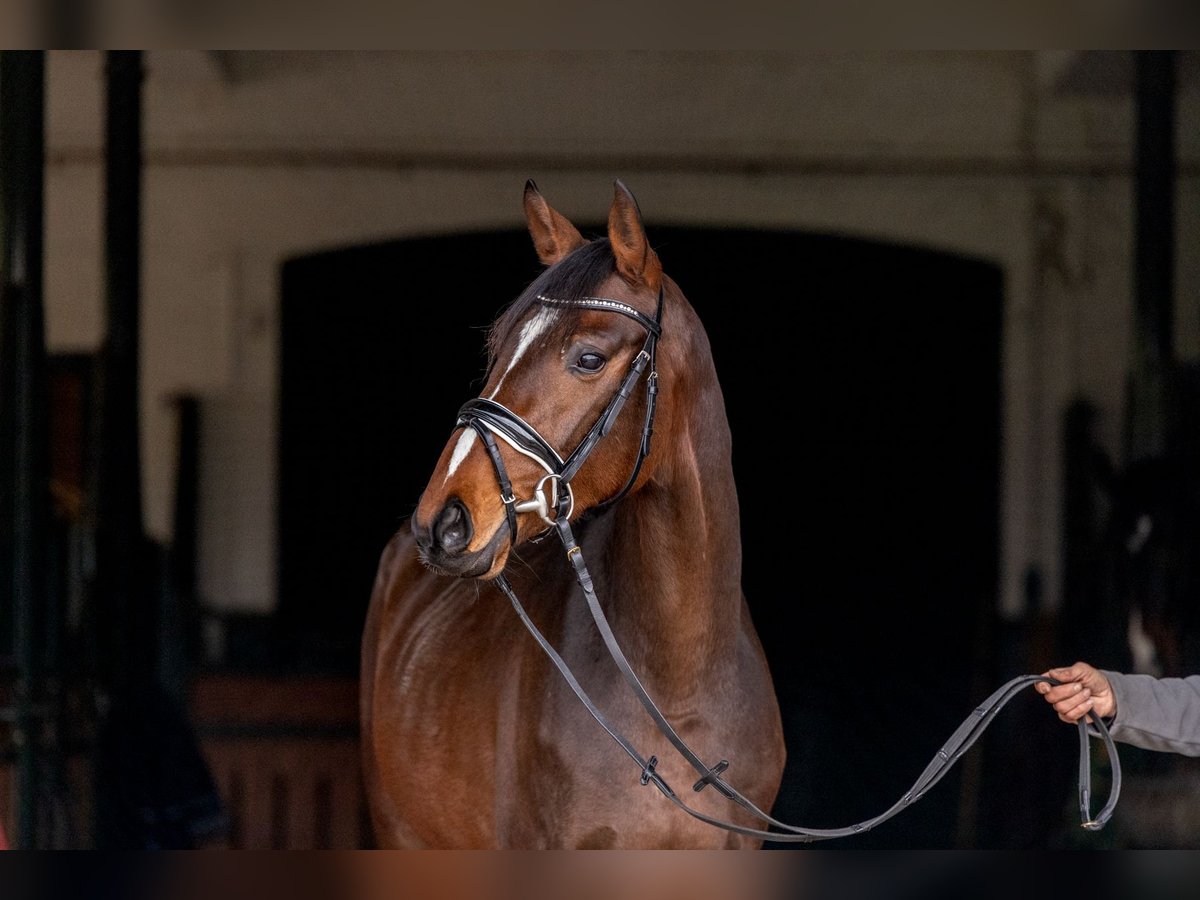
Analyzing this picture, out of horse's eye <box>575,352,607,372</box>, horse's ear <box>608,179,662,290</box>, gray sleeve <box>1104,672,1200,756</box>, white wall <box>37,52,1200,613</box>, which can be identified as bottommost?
gray sleeve <box>1104,672,1200,756</box>

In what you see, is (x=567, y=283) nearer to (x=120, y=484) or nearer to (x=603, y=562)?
(x=603, y=562)

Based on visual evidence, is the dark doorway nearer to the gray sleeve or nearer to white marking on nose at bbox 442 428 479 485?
the gray sleeve

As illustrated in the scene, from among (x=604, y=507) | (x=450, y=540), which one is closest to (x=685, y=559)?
(x=604, y=507)

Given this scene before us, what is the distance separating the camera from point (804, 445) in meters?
5.03

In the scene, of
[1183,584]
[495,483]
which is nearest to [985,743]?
[1183,584]

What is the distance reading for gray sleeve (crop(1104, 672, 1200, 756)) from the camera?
A: 7.75ft

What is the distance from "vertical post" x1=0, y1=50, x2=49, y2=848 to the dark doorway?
3.07 feet

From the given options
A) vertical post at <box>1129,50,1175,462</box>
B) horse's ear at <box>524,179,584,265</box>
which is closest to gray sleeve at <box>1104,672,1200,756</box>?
horse's ear at <box>524,179,584,265</box>

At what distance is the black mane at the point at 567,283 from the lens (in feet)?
7.94

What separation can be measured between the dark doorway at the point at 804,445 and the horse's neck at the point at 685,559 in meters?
2.31

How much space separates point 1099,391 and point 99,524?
3732 mm

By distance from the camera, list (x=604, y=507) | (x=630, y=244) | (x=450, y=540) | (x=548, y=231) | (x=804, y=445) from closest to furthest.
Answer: (x=450, y=540) < (x=630, y=244) < (x=604, y=507) < (x=548, y=231) < (x=804, y=445)

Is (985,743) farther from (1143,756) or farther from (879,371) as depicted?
(879,371)

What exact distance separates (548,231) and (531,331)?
0.42 m
